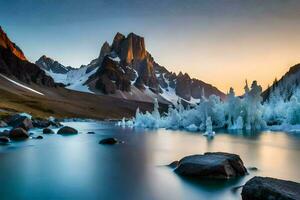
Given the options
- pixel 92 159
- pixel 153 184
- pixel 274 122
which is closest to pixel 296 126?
pixel 274 122

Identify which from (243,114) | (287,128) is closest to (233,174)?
(287,128)

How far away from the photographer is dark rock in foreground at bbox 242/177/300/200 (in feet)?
48.3

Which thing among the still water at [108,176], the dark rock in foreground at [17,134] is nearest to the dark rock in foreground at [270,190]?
the still water at [108,176]

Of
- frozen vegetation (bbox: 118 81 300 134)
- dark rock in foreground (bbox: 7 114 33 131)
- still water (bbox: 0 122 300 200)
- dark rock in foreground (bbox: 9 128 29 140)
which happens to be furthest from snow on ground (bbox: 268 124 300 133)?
dark rock in foreground (bbox: 9 128 29 140)

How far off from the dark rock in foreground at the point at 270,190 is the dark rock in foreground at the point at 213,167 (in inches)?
231

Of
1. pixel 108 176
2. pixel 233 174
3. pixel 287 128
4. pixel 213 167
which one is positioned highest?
pixel 287 128

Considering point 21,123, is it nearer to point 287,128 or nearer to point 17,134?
point 17,134

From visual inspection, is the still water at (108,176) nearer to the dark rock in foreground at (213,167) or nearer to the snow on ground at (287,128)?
the dark rock in foreground at (213,167)

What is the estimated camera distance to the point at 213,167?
75.5ft

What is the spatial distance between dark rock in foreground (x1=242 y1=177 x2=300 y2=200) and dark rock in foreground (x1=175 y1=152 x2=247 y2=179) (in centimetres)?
588

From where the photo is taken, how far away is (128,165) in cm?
3056

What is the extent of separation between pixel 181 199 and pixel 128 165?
12.3 meters

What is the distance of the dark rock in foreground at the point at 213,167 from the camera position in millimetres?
22984

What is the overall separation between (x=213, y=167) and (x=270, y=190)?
7892mm
